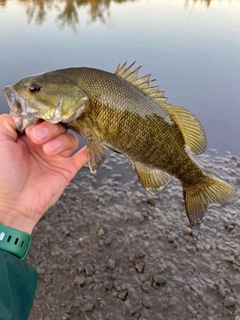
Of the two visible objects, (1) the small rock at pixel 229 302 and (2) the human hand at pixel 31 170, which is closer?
(2) the human hand at pixel 31 170

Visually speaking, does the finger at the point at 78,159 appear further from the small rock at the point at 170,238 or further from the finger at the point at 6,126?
the small rock at the point at 170,238

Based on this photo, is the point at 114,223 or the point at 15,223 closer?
the point at 15,223

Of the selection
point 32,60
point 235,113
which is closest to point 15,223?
point 235,113

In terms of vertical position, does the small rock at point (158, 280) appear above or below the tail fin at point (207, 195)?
below

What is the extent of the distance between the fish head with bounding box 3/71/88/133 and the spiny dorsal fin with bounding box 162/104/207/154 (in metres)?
0.60

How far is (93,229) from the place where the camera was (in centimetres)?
338

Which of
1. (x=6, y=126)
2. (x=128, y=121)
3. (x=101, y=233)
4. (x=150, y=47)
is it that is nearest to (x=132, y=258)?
(x=101, y=233)

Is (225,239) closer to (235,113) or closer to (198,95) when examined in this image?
(235,113)

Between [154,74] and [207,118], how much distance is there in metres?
1.99

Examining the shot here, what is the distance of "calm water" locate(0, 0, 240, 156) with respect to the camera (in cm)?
612

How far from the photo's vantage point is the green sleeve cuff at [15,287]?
57.4 inches

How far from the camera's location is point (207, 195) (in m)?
2.19

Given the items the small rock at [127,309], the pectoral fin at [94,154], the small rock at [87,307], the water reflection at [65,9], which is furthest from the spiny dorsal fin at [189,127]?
the water reflection at [65,9]

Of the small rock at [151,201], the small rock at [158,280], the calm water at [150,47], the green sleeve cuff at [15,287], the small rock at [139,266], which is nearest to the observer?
the green sleeve cuff at [15,287]
